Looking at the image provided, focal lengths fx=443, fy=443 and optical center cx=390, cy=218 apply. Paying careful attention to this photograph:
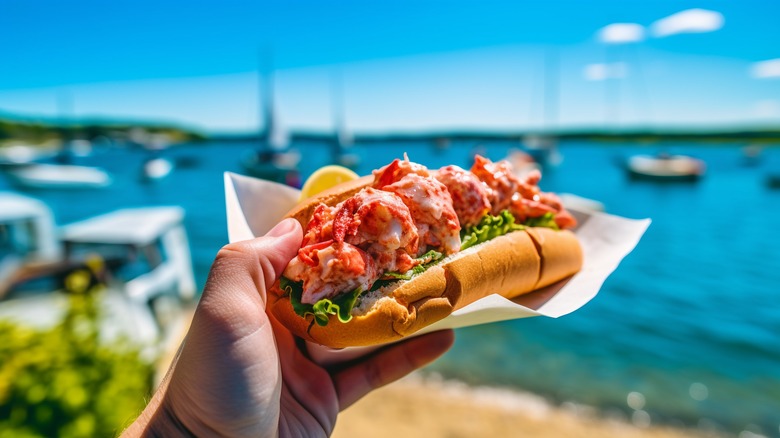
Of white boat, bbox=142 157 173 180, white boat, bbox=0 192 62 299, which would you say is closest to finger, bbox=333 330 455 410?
white boat, bbox=0 192 62 299

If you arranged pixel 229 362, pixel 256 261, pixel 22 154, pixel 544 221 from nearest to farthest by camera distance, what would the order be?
pixel 229 362, pixel 256 261, pixel 544 221, pixel 22 154

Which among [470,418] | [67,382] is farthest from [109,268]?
[470,418]

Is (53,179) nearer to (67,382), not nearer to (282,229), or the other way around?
(67,382)

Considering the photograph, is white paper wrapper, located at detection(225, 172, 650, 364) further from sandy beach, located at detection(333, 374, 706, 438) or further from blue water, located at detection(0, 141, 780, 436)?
blue water, located at detection(0, 141, 780, 436)

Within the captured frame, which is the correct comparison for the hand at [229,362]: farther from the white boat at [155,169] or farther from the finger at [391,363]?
the white boat at [155,169]

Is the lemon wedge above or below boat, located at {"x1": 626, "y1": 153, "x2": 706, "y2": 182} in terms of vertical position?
above

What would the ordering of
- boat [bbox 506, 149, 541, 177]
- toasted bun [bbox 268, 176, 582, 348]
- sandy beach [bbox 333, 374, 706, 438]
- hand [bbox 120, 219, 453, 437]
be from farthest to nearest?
1. sandy beach [bbox 333, 374, 706, 438]
2. boat [bbox 506, 149, 541, 177]
3. toasted bun [bbox 268, 176, 582, 348]
4. hand [bbox 120, 219, 453, 437]
